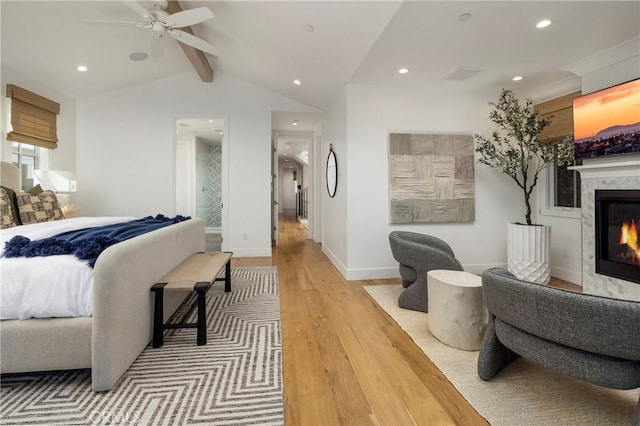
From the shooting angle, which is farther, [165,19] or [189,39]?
[189,39]

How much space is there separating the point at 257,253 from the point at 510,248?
12.6 feet

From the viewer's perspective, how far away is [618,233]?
273cm

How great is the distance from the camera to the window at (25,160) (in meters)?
3.86

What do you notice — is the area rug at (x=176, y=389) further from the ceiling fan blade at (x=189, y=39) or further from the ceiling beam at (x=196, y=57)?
the ceiling beam at (x=196, y=57)

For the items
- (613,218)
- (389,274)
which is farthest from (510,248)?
(389,274)

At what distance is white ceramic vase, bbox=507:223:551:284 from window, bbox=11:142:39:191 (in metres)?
6.43

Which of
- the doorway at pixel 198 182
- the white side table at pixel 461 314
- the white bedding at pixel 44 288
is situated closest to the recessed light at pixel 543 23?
the white side table at pixel 461 314

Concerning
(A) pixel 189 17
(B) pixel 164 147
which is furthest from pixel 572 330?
(B) pixel 164 147

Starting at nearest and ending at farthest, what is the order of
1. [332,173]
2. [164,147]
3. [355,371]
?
1. [355,371]
2. [332,173]
3. [164,147]

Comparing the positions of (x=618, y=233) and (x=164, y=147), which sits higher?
(x=164, y=147)

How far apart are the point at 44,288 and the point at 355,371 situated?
1.88 m

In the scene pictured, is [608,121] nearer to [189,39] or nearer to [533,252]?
[533,252]

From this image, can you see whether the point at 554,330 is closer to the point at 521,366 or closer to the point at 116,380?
the point at 521,366

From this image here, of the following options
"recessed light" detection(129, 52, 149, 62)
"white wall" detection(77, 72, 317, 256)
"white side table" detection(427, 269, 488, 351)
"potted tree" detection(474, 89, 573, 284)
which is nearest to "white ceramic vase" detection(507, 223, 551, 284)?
"potted tree" detection(474, 89, 573, 284)
